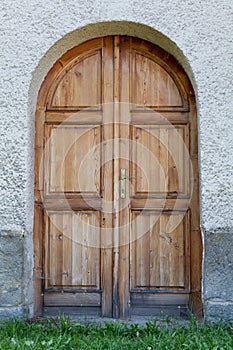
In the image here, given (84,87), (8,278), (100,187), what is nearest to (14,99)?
(84,87)

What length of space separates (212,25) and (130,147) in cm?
118

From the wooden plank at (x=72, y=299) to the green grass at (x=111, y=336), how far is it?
0.83 feet

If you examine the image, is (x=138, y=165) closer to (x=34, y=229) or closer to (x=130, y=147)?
(x=130, y=147)

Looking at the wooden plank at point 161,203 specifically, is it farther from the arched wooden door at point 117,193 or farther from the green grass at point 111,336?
the green grass at point 111,336

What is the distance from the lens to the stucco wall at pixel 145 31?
12.8 ft

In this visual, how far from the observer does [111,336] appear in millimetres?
3582

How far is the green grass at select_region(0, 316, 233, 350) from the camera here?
10.8 ft

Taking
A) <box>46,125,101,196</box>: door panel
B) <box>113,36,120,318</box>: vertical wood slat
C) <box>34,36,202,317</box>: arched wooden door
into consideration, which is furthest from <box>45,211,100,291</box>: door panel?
<box>46,125,101,196</box>: door panel

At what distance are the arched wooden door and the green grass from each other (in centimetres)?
36

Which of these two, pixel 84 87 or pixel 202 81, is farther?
pixel 84 87

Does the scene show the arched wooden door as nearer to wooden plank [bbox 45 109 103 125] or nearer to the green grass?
wooden plank [bbox 45 109 103 125]

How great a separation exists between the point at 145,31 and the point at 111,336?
241 cm

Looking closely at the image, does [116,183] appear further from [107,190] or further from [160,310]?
[160,310]

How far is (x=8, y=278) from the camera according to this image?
12.9ft
